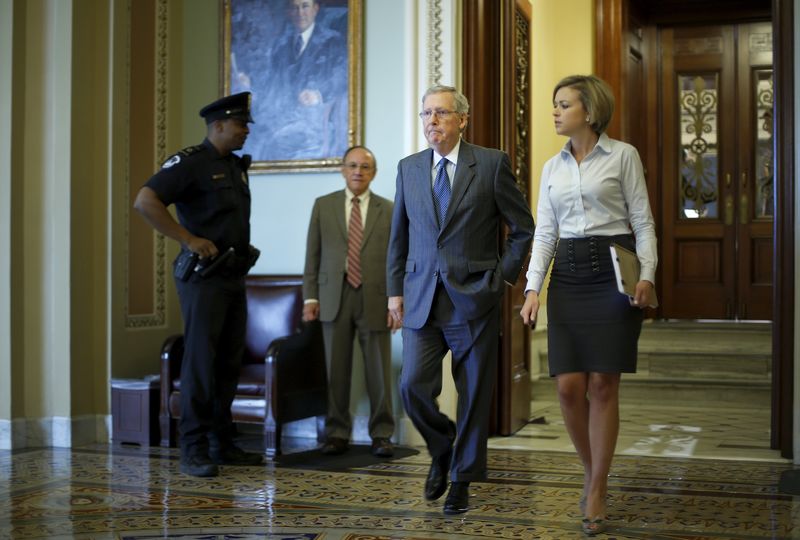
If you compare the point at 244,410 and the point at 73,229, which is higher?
the point at 73,229

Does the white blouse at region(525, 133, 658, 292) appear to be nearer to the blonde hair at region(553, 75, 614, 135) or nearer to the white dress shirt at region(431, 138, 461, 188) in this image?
the blonde hair at region(553, 75, 614, 135)

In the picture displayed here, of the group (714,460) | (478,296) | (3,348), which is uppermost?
(478,296)

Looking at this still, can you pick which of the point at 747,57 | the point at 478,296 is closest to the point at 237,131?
the point at 478,296

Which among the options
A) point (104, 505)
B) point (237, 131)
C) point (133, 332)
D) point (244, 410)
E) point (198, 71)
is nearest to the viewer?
point (104, 505)

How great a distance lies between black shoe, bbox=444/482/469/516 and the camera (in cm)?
362

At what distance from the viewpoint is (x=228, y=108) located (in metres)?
4.64

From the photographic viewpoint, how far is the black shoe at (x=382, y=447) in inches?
198

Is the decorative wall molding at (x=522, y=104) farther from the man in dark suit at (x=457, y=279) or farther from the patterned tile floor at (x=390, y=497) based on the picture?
the man in dark suit at (x=457, y=279)

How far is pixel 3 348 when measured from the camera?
5.38 metres

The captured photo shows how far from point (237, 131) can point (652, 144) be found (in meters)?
5.16

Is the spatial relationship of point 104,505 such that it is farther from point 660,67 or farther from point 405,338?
point 660,67

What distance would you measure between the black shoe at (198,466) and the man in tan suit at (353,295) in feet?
2.84

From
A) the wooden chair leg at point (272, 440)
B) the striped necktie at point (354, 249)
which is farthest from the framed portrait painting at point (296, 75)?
the wooden chair leg at point (272, 440)

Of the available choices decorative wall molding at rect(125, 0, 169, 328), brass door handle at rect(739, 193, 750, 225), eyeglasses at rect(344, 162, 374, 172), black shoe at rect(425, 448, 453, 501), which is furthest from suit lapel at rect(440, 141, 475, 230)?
brass door handle at rect(739, 193, 750, 225)
